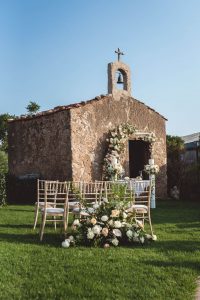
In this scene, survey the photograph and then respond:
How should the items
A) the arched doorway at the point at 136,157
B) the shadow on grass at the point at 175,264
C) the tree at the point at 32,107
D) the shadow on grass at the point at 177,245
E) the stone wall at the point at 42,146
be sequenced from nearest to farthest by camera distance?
the shadow on grass at the point at 175,264
the shadow on grass at the point at 177,245
the stone wall at the point at 42,146
the arched doorway at the point at 136,157
the tree at the point at 32,107

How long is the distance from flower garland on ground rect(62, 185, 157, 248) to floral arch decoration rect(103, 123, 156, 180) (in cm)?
717

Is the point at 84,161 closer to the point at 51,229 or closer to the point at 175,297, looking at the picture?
the point at 51,229

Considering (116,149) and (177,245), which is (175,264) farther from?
(116,149)

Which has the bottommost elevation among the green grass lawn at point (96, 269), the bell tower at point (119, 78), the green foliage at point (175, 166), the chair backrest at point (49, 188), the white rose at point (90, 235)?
the green grass lawn at point (96, 269)

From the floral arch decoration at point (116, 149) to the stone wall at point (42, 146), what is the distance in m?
1.37

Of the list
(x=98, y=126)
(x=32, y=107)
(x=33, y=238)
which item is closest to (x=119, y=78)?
(x=98, y=126)

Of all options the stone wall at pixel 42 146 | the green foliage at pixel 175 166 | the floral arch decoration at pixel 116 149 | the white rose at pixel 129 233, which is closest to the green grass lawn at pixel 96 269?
the white rose at pixel 129 233

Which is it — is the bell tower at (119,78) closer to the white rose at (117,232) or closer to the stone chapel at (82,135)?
the stone chapel at (82,135)

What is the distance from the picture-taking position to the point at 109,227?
7.12 metres

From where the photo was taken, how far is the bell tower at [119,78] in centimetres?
1614

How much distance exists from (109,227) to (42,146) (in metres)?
8.98

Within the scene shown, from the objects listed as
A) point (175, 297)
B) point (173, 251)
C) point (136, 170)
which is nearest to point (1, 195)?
point (136, 170)

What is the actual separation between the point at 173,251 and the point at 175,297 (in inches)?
82.8

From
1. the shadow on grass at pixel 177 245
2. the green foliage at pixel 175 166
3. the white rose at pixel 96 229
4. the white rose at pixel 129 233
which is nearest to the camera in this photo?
the shadow on grass at pixel 177 245
